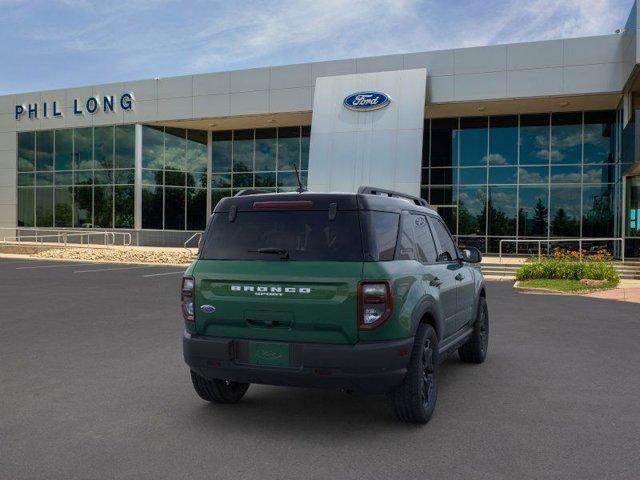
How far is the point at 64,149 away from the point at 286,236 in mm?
34217

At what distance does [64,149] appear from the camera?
116 feet

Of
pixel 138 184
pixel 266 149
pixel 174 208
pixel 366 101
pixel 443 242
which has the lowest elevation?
Result: pixel 443 242

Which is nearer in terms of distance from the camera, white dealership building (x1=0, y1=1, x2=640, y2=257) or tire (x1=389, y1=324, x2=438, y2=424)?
tire (x1=389, y1=324, x2=438, y2=424)

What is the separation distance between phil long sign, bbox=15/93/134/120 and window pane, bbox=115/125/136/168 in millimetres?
1112

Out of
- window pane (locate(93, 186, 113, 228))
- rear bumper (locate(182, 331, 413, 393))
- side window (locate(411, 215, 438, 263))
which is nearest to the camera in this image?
rear bumper (locate(182, 331, 413, 393))

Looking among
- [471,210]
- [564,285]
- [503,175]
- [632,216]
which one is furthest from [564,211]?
[564,285]

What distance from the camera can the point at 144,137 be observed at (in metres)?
33.4

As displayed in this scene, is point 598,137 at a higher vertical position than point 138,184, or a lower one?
higher

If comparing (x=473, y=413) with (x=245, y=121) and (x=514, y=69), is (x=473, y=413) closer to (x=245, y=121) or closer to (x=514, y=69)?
(x=514, y=69)

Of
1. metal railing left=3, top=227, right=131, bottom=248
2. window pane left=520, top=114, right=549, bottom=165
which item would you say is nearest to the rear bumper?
window pane left=520, top=114, right=549, bottom=165

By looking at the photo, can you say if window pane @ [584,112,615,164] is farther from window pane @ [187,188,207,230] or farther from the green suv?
the green suv

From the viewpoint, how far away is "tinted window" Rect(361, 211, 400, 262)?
4500mm

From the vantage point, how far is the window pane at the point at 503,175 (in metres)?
28.2

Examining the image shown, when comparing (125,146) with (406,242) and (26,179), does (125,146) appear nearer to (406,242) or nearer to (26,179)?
(26,179)
